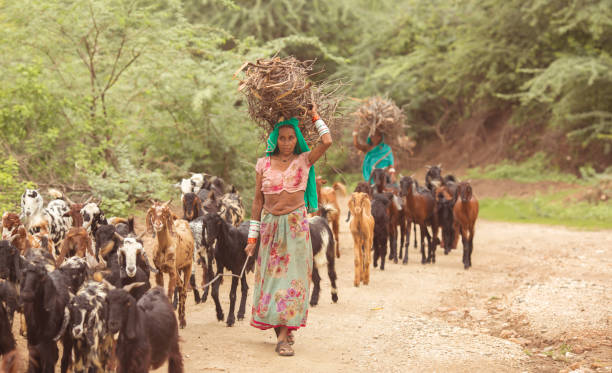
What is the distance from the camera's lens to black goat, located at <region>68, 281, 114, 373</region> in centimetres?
504

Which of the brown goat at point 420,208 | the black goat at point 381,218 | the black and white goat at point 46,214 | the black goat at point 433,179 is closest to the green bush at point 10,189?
the black and white goat at point 46,214

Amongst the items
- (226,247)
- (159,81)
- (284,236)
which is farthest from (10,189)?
(284,236)

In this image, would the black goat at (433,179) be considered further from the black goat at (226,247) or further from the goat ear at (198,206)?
the black goat at (226,247)

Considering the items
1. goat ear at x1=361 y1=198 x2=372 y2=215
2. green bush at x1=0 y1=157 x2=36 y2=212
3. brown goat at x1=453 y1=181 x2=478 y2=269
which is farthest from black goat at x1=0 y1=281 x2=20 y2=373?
brown goat at x1=453 y1=181 x2=478 y2=269

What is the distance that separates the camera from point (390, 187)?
1229 cm

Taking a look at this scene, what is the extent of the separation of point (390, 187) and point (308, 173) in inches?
231

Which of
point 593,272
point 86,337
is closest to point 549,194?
point 593,272

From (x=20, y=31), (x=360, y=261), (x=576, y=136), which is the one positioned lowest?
(x=360, y=261)

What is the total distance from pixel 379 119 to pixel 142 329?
32.4ft

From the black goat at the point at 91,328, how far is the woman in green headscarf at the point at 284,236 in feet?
5.92

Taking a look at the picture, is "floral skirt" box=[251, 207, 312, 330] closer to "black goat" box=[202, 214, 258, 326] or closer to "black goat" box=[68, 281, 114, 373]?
"black goat" box=[202, 214, 258, 326]

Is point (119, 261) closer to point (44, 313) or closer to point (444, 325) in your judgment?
point (44, 313)

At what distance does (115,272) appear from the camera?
242 inches

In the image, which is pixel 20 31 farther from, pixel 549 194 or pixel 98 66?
pixel 549 194
